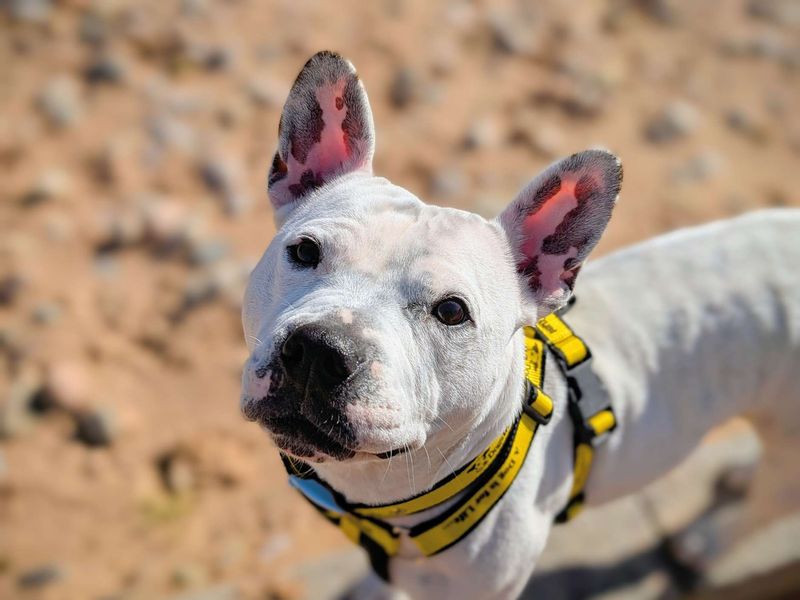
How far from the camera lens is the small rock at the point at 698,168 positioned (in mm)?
6684

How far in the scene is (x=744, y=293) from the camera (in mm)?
3486

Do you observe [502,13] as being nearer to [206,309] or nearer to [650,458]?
[206,309]

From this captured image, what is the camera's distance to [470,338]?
104 inches

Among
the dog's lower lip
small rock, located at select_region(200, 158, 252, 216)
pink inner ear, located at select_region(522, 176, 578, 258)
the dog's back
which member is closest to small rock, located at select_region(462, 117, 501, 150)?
small rock, located at select_region(200, 158, 252, 216)

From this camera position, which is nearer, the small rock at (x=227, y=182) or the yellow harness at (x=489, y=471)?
the yellow harness at (x=489, y=471)

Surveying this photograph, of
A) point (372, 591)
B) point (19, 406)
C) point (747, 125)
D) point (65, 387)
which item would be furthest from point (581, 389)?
point (747, 125)

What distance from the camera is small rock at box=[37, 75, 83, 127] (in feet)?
21.1

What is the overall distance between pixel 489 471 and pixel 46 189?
14.6 feet

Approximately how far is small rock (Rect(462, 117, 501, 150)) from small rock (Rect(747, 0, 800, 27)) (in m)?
2.94

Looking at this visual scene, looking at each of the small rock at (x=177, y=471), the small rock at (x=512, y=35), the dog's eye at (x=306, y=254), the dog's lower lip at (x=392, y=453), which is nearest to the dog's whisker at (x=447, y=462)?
the dog's lower lip at (x=392, y=453)

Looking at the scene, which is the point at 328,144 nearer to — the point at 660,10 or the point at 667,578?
the point at 667,578

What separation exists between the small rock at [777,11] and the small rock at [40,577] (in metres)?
7.34

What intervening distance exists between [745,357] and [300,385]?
2.03 meters

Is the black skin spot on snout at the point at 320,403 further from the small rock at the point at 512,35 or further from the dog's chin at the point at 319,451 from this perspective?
the small rock at the point at 512,35
